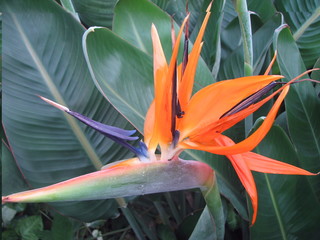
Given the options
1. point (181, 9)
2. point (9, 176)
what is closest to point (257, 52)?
point (181, 9)

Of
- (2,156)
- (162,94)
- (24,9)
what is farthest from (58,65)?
(162,94)

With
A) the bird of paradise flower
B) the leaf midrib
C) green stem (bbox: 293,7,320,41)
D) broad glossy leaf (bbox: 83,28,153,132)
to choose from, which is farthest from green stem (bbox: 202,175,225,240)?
green stem (bbox: 293,7,320,41)

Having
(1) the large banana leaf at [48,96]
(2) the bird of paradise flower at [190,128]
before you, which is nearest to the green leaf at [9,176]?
(1) the large banana leaf at [48,96]

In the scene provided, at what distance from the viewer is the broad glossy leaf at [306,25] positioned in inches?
42.9

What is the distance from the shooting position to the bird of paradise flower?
1.35ft

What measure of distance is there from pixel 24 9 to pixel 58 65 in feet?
0.41

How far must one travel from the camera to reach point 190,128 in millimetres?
456

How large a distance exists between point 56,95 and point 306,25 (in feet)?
2.71

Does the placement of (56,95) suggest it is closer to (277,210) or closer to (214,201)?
(214,201)

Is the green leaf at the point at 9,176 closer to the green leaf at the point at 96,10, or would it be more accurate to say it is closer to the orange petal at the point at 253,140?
the green leaf at the point at 96,10

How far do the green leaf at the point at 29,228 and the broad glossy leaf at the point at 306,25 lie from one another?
3.11ft

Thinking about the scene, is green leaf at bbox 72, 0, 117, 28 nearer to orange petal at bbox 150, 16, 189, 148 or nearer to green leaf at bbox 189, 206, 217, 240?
orange petal at bbox 150, 16, 189, 148

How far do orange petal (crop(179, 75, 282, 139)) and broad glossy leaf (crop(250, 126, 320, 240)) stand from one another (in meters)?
0.25

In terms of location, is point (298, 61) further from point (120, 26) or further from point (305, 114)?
point (120, 26)
